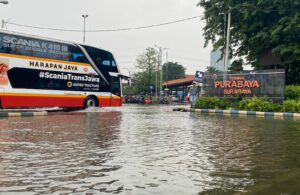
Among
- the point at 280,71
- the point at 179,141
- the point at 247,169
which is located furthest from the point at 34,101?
the point at 247,169

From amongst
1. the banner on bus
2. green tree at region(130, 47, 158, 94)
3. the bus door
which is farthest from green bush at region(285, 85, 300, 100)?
green tree at region(130, 47, 158, 94)

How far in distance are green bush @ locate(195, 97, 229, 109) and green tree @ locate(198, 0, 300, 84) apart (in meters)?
4.47

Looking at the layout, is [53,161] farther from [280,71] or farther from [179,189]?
[280,71]

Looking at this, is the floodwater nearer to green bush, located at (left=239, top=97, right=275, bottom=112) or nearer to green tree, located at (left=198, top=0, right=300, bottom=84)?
green bush, located at (left=239, top=97, right=275, bottom=112)

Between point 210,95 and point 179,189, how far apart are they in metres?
23.7

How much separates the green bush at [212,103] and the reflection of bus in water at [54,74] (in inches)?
225

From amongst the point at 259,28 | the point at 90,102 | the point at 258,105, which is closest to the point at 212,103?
the point at 258,105

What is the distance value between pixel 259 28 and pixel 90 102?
12.7 m

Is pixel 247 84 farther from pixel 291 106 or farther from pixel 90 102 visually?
pixel 90 102

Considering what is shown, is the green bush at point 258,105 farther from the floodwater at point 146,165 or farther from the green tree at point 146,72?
the green tree at point 146,72

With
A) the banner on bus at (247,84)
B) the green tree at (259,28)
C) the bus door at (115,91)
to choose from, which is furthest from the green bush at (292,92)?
the bus door at (115,91)

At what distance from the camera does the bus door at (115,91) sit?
23802 millimetres

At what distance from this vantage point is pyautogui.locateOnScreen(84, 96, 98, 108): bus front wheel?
2253cm

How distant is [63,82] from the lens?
2100 centimetres
